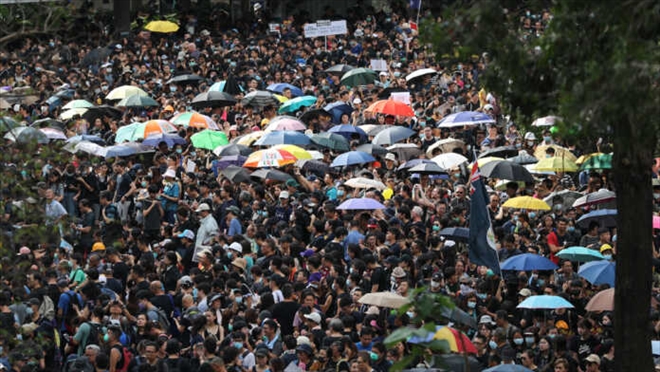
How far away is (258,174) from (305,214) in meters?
2.01

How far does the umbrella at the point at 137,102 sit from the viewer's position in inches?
1154

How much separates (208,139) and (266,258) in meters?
7.45

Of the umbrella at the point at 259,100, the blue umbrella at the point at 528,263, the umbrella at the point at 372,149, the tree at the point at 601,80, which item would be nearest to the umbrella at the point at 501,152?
the umbrella at the point at 372,149

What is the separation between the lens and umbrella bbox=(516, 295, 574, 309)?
16097mm

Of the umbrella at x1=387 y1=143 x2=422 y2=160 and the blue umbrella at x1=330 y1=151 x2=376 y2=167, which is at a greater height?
the blue umbrella at x1=330 y1=151 x2=376 y2=167

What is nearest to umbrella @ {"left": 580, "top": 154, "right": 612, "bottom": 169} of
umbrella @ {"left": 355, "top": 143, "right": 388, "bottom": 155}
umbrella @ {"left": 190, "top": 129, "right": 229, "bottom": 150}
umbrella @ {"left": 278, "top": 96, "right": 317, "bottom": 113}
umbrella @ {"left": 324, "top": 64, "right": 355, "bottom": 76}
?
umbrella @ {"left": 355, "top": 143, "right": 388, "bottom": 155}

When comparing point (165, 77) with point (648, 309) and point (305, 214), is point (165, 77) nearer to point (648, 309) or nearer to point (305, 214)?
point (305, 214)

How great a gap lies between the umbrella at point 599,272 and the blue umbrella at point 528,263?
630 millimetres

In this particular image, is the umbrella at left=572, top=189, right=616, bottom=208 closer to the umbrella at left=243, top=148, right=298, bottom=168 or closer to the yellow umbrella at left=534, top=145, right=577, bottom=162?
the yellow umbrella at left=534, top=145, right=577, bottom=162

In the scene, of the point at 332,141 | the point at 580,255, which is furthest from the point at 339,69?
the point at 580,255

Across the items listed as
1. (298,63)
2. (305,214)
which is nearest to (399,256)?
(305,214)

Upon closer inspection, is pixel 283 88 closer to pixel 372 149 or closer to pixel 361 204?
pixel 372 149

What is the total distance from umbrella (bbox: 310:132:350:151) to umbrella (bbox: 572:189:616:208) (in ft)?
17.8

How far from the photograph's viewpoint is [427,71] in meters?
30.6
